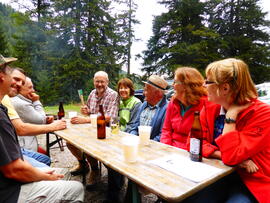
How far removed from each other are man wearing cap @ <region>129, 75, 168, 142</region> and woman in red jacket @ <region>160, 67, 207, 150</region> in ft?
0.89

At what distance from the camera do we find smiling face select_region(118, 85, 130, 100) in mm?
3178

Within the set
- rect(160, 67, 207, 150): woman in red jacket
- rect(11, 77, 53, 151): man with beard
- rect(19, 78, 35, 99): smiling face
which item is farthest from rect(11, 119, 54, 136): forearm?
rect(160, 67, 207, 150): woman in red jacket

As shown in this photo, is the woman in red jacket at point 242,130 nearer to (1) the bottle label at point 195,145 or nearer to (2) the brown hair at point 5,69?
(1) the bottle label at point 195,145

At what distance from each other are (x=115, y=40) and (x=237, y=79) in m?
14.7

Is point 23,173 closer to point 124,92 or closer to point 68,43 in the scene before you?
point 124,92

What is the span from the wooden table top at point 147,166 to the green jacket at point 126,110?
866 millimetres

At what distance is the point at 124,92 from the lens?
3184mm

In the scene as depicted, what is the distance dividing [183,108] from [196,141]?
800 mm

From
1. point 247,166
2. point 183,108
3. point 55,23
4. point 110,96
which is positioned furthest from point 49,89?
point 247,166

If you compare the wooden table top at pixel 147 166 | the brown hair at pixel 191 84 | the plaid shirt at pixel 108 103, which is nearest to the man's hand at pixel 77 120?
the plaid shirt at pixel 108 103

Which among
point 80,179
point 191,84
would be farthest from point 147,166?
point 80,179

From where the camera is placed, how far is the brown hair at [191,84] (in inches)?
81.7

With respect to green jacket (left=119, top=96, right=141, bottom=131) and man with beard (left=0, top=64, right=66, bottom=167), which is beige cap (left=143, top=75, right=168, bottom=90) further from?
man with beard (left=0, top=64, right=66, bottom=167)

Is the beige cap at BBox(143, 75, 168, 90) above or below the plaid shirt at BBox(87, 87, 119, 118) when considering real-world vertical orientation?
above
